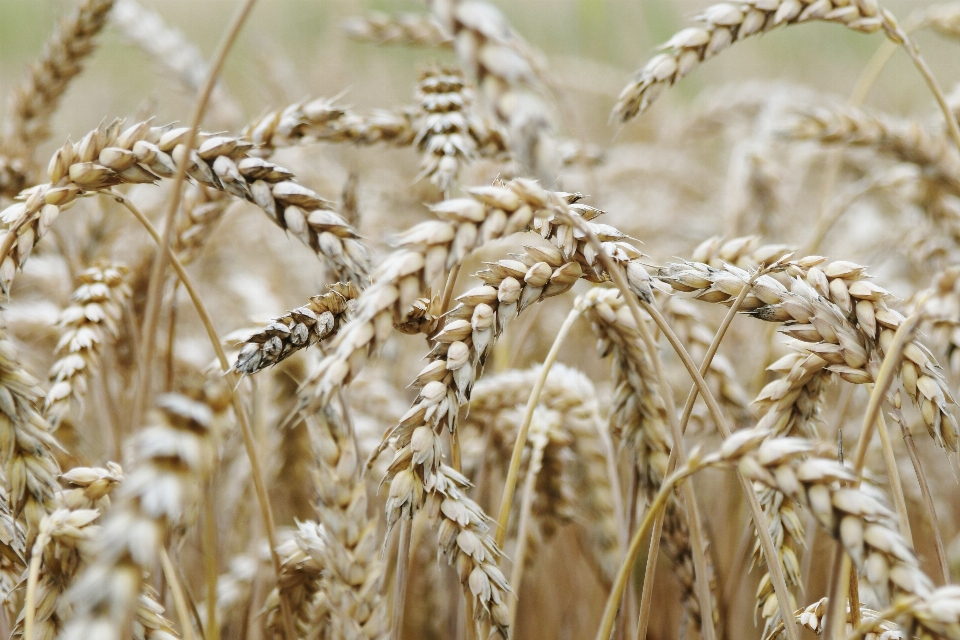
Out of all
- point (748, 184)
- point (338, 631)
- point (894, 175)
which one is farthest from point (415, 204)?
point (338, 631)

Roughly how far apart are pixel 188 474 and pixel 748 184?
2.52m

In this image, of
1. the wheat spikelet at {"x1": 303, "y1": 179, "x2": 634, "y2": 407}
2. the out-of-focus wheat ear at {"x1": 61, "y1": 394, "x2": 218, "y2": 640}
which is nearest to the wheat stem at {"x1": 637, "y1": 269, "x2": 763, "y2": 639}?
the wheat spikelet at {"x1": 303, "y1": 179, "x2": 634, "y2": 407}

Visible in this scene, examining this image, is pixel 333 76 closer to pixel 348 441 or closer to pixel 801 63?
pixel 348 441

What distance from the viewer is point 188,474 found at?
502mm

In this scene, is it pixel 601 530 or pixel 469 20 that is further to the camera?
pixel 601 530

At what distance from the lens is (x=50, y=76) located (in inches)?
77.1

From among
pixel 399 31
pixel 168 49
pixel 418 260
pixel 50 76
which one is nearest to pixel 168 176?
pixel 418 260

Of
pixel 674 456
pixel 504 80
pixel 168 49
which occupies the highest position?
pixel 168 49

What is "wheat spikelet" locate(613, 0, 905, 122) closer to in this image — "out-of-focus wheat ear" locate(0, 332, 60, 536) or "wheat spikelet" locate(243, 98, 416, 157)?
"wheat spikelet" locate(243, 98, 416, 157)

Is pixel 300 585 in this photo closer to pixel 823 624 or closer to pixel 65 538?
pixel 65 538

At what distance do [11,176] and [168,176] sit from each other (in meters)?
0.78

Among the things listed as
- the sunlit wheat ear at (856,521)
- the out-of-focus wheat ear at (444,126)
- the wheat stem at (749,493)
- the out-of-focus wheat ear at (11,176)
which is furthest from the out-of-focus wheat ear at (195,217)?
the sunlit wheat ear at (856,521)

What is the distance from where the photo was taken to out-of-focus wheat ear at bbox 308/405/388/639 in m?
0.89

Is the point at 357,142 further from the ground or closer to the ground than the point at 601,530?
further from the ground
